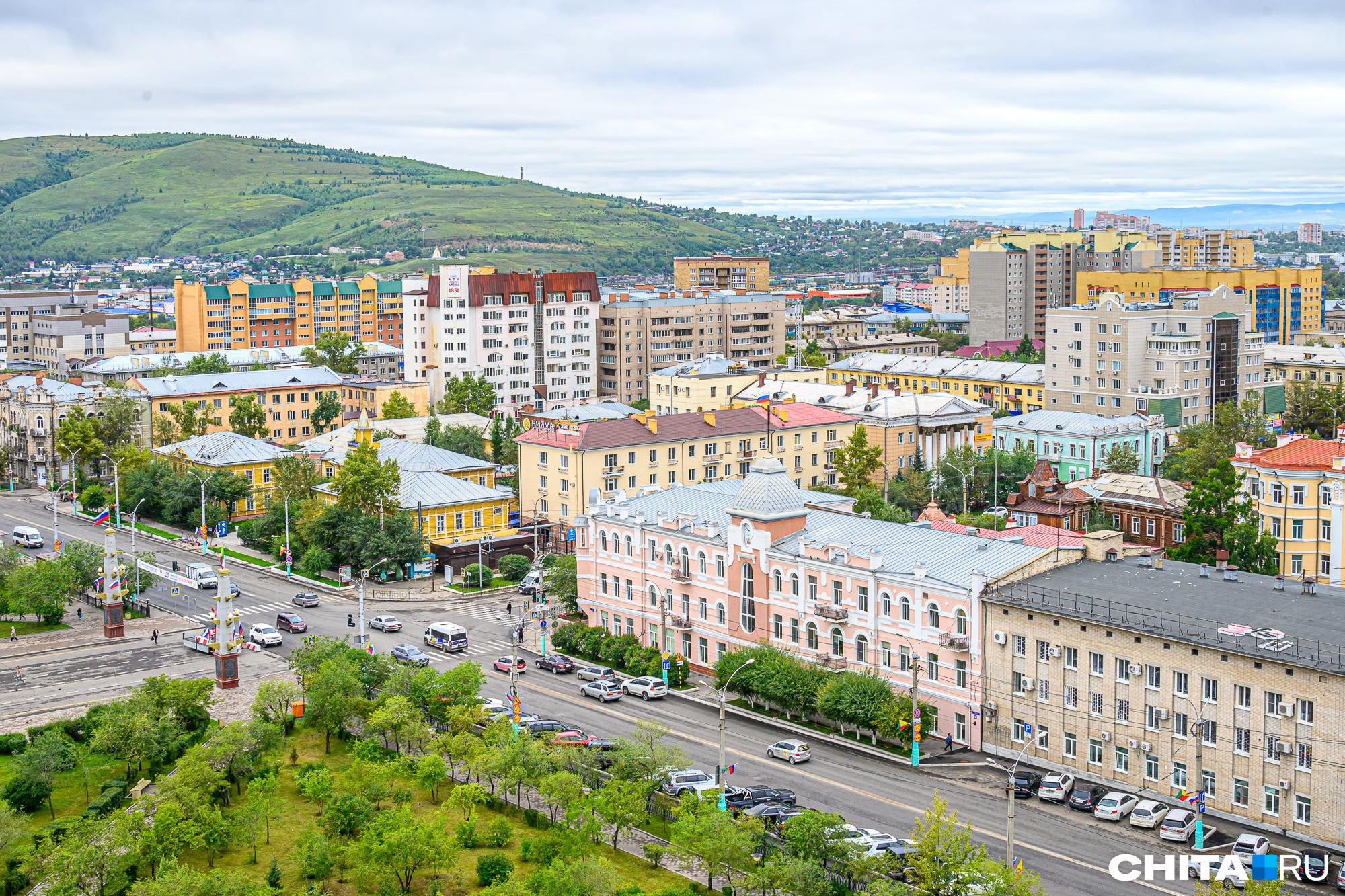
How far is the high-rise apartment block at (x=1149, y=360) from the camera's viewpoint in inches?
5763

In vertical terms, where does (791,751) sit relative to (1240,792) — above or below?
below

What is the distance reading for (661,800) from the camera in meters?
56.3

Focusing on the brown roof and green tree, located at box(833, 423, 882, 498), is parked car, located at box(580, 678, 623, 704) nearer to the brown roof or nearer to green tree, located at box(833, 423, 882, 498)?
the brown roof

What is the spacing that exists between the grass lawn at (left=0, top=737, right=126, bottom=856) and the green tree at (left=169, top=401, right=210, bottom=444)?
78580mm

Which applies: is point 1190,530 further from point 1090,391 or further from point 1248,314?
point 1248,314

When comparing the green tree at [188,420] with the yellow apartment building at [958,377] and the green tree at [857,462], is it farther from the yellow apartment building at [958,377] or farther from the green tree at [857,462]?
the yellow apartment building at [958,377]

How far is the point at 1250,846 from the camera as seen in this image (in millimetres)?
51062

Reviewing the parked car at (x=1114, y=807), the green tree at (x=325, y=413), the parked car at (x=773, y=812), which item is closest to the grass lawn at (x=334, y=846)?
the parked car at (x=773, y=812)

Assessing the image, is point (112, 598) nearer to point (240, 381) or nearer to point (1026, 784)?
point (1026, 784)

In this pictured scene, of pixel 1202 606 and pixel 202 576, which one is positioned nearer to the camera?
pixel 1202 606

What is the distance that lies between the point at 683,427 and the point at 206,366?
81609 mm

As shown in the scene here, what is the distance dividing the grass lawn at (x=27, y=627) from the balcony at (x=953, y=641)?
55490 millimetres

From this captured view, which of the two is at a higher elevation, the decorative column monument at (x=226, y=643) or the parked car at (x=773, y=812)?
the decorative column monument at (x=226, y=643)

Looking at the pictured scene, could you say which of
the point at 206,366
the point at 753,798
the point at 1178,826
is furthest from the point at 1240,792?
the point at 206,366
